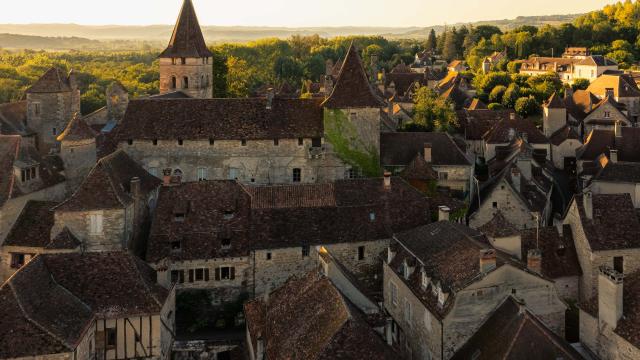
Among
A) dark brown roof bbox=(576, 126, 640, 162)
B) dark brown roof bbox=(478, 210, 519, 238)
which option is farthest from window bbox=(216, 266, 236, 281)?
dark brown roof bbox=(576, 126, 640, 162)

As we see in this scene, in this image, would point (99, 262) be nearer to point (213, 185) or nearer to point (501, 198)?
point (213, 185)

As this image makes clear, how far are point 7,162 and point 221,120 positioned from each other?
1407 cm

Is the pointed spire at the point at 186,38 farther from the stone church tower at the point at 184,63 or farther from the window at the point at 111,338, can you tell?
the window at the point at 111,338

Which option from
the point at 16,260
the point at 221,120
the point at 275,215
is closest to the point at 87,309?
the point at 16,260

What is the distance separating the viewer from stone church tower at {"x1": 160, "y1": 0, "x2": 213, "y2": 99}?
206 ft

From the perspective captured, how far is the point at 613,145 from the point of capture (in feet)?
188

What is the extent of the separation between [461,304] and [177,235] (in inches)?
673

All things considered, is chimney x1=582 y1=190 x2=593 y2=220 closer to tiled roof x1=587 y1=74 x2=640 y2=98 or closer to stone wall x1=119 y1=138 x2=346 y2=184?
stone wall x1=119 y1=138 x2=346 y2=184

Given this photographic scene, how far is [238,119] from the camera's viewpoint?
155 feet

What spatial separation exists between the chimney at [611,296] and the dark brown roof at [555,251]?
7.65m

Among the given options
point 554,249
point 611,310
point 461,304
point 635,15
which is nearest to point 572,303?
point 554,249

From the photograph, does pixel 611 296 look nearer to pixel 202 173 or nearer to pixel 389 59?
pixel 202 173

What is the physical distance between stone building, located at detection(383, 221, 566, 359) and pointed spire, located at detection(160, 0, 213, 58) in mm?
37885

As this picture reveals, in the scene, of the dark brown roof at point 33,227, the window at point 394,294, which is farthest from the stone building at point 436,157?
the dark brown roof at point 33,227
